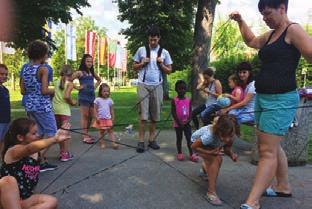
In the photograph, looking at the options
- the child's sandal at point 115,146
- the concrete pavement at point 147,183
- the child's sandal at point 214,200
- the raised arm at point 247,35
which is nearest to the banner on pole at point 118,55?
the child's sandal at point 115,146

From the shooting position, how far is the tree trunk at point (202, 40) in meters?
11.6

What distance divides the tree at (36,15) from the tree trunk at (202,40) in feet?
11.7

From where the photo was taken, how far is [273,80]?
4.15 m

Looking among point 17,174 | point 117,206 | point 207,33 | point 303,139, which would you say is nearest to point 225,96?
point 303,139

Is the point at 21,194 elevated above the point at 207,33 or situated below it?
below

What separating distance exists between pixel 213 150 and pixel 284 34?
142 centimetres

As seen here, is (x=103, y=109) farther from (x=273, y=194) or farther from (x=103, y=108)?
(x=273, y=194)

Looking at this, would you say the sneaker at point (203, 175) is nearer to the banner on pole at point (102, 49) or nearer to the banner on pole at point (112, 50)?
the banner on pole at point (102, 49)

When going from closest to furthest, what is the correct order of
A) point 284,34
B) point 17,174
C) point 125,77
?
point 17,174
point 284,34
point 125,77

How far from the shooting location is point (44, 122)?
554 centimetres

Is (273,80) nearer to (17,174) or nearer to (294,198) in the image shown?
(294,198)

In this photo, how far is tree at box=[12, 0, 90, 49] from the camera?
11000 millimetres

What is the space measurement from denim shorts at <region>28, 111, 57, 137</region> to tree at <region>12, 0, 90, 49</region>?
6164mm

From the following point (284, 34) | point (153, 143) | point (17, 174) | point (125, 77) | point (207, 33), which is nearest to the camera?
point (17, 174)
